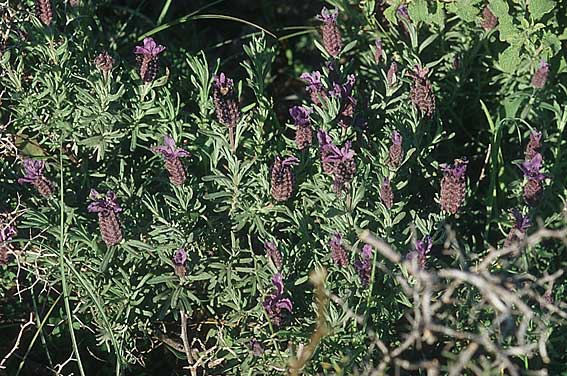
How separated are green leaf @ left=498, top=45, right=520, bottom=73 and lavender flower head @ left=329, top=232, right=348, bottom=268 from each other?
923 mm

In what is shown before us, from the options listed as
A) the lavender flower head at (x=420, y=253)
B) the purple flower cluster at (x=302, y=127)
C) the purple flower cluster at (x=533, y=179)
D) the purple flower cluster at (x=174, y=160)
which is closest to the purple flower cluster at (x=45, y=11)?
the purple flower cluster at (x=174, y=160)

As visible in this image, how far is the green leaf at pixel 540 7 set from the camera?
280cm

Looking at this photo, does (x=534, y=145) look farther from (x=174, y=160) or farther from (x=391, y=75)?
(x=174, y=160)

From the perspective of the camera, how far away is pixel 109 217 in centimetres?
236

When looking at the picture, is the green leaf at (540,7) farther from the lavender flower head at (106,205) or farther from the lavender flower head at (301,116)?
the lavender flower head at (106,205)

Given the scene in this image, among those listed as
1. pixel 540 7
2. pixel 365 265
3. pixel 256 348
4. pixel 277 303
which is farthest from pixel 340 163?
pixel 540 7

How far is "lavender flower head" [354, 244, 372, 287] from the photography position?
7.79ft

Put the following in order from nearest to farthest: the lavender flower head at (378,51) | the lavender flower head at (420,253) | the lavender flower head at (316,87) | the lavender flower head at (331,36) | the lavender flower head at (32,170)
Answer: the lavender flower head at (420,253), the lavender flower head at (32,170), the lavender flower head at (316,87), the lavender flower head at (331,36), the lavender flower head at (378,51)

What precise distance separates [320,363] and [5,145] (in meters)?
1.11

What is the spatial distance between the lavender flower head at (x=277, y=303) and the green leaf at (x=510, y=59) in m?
1.10

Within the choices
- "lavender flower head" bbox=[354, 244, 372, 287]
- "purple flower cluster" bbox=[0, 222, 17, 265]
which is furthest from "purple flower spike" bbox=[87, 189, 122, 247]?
"lavender flower head" bbox=[354, 244, 372, 287]

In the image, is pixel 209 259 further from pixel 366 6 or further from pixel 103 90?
pixel 366 6

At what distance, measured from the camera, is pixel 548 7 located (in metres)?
2.80

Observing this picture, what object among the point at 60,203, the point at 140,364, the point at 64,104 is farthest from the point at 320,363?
the point at 64,104
